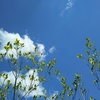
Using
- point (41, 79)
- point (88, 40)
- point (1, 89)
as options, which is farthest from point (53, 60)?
point (1, 89)

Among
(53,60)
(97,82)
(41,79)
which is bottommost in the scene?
(97,82)

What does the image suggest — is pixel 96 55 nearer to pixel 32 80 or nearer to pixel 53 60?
pixel 53 60

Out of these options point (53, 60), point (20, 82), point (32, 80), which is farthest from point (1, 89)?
point (53, 60)

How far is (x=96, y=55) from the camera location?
1523 centimetres

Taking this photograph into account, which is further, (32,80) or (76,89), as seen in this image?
(76,89)

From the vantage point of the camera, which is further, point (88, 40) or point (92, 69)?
point (88, 40)

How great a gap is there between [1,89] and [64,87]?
3.91 metres

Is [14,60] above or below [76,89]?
above

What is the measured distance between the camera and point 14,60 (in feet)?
51.7

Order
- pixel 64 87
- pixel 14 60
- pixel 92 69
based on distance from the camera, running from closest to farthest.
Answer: pixel 92 69, pixel 14 60, pixel 64 87

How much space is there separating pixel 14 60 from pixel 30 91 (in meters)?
2.04

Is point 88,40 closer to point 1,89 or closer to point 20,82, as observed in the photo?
point 20,82

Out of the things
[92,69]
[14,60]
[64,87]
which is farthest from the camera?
[64,87]

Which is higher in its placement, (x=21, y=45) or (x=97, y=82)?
(x=21, y=45)
